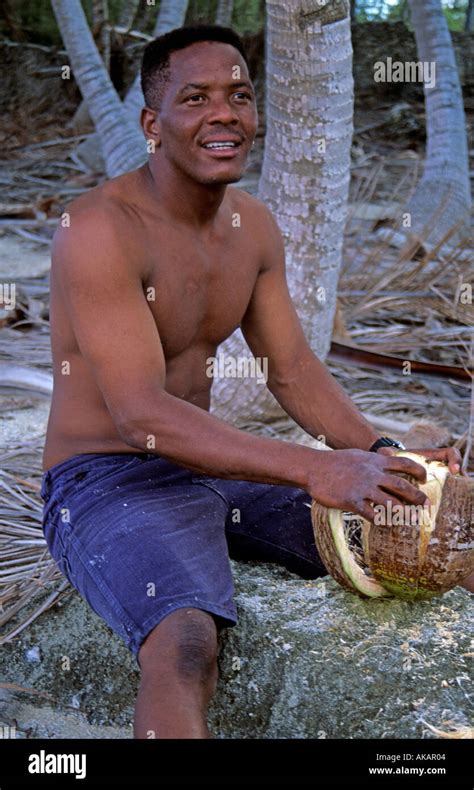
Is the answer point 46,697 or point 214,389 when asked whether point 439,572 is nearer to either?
point 46,697

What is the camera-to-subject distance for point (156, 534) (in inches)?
100

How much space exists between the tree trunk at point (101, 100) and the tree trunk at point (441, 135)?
68.4 inches

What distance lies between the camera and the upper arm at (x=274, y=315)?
10.3 feet

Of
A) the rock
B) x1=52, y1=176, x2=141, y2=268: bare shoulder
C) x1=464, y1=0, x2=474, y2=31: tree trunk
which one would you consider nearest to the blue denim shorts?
the rock

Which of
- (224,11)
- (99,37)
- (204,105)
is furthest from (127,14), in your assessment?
(204,105)

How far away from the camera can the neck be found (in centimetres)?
283

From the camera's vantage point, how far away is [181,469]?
2842 mm

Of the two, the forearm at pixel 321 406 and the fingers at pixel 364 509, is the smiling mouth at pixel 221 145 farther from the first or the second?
the fingers at pixel 364 509

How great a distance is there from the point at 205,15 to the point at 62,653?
8.33 meters

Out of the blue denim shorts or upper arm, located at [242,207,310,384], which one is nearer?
the blue denim shorts

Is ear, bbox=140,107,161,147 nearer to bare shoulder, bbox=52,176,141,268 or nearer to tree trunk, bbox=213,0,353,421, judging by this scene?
bare shoulder, bbox=52,176,141,268

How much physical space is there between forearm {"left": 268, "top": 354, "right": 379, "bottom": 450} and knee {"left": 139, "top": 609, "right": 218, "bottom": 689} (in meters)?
0.82

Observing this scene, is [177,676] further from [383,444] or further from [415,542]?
[383,444]

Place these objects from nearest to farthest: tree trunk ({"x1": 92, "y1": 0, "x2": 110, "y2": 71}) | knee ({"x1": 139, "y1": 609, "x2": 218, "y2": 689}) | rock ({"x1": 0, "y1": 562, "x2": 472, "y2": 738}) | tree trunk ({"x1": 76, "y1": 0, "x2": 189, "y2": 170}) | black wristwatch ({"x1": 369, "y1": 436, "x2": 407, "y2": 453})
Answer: knee ({"x1": 139, "y1": 609, "x2": 218, "y2": 689})
rock ({"x1": 0, "y1": 562, "x2": 472, "y2": 738})
black wristwatch ({"x1": 369, "y1": 436, "x2": 407, "y2": 453})
tree trunk ({"x1": 76, "y1": 0, "x2": 189, "y2": 170})
tree trunk ({"x1": 92, "y1": 0, "x2": 110, "y2": 71})
